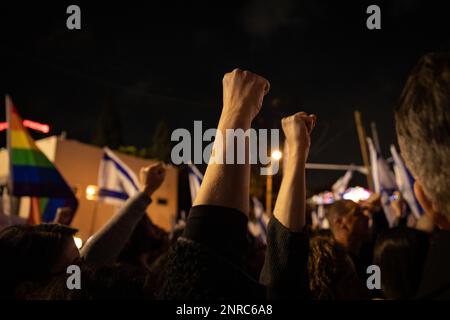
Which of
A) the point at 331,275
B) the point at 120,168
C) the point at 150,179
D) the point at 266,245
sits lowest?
the point at 331,275

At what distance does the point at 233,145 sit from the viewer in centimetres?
107

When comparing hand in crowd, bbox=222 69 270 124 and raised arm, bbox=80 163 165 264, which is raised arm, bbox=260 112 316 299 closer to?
hand in crowd, bbox=222 69 270 124

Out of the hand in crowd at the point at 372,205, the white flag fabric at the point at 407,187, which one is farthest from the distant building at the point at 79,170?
the hand in crowd at the point at 372,205

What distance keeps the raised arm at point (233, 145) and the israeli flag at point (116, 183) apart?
6788 millimetres

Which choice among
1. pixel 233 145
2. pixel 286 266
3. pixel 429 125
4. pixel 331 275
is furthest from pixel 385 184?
pixel 233 145

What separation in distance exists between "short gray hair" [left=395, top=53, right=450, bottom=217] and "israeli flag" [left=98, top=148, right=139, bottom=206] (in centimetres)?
704

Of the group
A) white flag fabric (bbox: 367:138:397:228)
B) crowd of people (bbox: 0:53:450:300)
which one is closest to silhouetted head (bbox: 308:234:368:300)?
crowd of people (bbox: 0:53:450:300)

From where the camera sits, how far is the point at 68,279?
1859 mm

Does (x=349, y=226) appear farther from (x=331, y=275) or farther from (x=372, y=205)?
(x=331, y=275)

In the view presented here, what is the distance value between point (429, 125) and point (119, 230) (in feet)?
7.34

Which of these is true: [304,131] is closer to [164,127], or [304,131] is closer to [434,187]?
[434,187]

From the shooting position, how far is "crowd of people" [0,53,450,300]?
0.96m

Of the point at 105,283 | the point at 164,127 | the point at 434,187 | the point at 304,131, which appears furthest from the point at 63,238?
the point at 164,127
